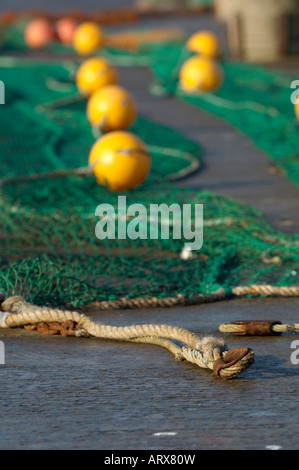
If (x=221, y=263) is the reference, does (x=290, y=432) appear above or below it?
below

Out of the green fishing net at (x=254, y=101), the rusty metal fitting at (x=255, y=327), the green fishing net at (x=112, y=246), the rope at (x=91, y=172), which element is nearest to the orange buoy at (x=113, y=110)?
the rope at (x=91, y=172)

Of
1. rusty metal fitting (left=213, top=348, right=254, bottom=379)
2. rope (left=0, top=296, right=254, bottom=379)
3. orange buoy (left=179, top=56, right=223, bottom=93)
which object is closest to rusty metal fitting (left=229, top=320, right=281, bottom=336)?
rope (left=0, top=296, right=254, bottom=379)

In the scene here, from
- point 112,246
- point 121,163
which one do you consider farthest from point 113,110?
point 112,246

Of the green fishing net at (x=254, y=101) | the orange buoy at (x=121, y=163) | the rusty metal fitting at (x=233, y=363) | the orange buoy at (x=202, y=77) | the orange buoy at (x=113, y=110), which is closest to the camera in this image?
the rusty metal fitting at (x=233, y=363)

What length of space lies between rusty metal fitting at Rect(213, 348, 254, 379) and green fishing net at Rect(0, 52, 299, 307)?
3.38ft

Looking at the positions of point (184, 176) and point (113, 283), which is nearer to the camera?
point (113, 283)

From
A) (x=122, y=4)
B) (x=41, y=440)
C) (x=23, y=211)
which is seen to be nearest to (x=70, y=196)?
(x=23, y=211)

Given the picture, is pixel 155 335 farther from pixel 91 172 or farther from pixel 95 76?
pixel 95 76

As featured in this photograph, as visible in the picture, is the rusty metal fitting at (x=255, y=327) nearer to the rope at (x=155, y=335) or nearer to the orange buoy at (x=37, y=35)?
the rope at (x=155, y=335)

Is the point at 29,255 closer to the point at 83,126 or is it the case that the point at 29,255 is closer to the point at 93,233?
the point at 93,233

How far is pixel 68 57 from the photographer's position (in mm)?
16438

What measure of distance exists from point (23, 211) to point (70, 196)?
2.44ft

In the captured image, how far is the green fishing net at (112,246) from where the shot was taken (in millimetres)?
4062

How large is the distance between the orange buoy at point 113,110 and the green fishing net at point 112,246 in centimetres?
59
